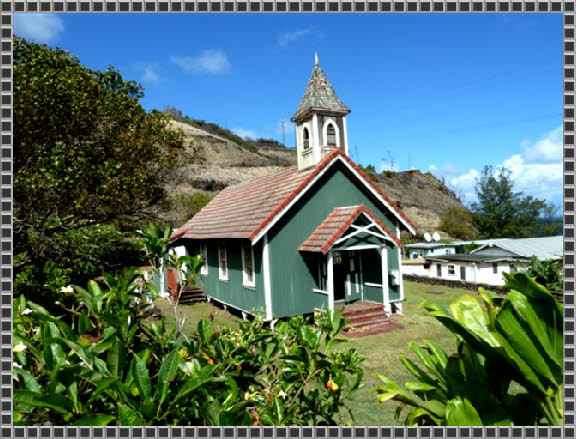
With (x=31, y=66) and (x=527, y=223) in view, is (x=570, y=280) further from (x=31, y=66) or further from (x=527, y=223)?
(x=527, y=223)

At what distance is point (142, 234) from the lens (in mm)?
3088

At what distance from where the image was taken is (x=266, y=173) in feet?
202

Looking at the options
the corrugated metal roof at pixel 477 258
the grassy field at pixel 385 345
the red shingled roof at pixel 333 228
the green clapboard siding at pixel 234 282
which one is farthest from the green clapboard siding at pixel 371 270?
the corrugated metal roof at pixel 477 258

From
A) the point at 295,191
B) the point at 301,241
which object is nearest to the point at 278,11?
the point at 295,191

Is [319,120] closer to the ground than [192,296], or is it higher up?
higher up

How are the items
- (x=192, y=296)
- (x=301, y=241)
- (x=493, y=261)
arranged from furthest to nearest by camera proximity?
(x=493, y=261), (x=192, y=296), (x=301, y=241)

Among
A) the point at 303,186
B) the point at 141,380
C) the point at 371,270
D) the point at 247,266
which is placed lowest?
the point at 371,270

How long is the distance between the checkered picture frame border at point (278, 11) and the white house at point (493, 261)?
2170 cm

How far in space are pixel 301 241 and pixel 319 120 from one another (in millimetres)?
4597

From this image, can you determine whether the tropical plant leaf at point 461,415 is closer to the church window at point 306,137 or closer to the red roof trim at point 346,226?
the red roof trim at point 346,226

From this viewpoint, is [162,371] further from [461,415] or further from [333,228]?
[333,228]

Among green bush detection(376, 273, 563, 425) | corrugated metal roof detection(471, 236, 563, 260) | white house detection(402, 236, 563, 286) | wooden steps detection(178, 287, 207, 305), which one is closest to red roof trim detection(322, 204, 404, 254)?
wooden steps detection(178, 287, 207, 305)

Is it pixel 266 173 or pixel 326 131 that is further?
pixel 266 173

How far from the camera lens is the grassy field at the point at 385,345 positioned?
661 centimetres
